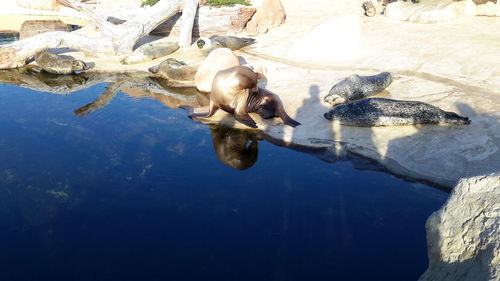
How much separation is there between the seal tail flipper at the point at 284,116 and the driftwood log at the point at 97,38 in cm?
686

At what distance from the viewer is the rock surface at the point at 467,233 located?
119 inches

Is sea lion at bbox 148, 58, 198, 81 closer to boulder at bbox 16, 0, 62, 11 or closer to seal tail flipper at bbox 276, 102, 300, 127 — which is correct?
seal tail flipper at bbox 276, 102, 300, 127

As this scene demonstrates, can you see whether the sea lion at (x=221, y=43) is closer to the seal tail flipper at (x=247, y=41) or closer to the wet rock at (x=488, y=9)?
the seal tail flipper at (x=247, y=41)

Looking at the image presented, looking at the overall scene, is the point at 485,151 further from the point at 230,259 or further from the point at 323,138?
the point at 230,259

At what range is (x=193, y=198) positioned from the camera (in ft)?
17.9

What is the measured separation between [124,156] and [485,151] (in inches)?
216

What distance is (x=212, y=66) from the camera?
370 inches

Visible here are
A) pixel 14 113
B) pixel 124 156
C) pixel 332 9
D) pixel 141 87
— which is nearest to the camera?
pixel 124 156

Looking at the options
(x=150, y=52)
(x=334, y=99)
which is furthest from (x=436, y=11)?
(x=150, y=52)

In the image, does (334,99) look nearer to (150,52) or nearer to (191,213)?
(191,213)

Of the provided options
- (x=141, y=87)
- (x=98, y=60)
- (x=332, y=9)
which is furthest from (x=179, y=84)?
(x=332, y=9)

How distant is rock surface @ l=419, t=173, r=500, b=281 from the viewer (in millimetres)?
3027

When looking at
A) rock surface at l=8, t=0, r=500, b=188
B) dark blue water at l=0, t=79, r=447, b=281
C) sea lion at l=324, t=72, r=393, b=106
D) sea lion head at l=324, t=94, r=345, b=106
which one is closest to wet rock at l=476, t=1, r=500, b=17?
rock surface at l=8, t=0, r=500, b=188

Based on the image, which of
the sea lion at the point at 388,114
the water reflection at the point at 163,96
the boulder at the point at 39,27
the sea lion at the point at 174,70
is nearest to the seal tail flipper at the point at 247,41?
the sea lion at the point at 174,70
